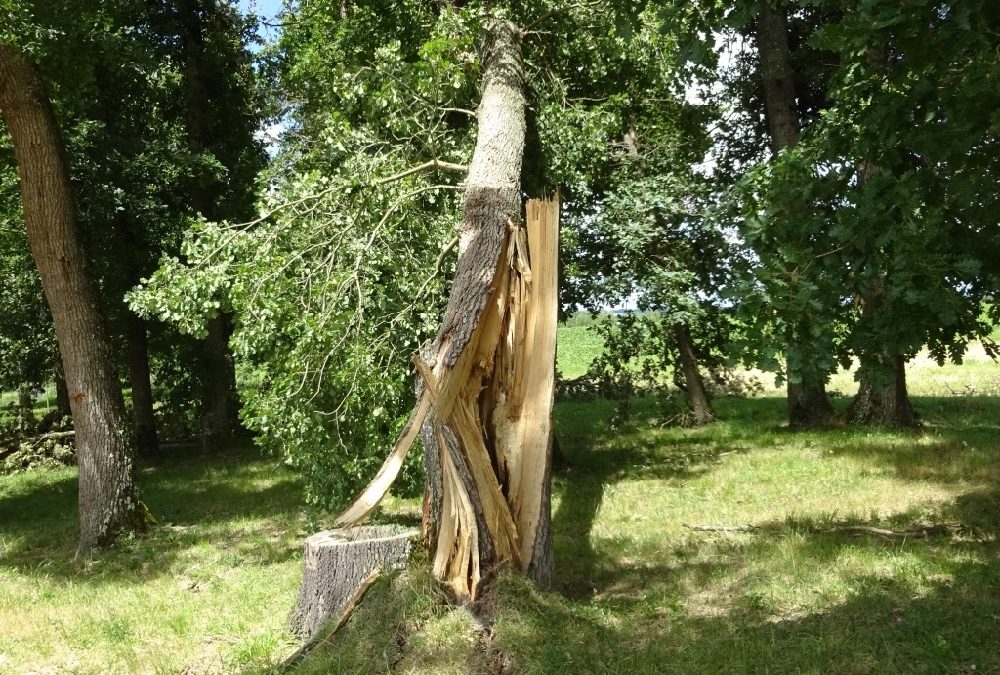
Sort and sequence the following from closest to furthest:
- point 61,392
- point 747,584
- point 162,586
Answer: point 747,584 < point 162,586 < point 61,392

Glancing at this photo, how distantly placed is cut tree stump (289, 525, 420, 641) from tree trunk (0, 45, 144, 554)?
5079 millimetres

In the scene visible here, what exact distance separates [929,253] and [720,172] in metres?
12.3

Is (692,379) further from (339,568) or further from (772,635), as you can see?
(339,568)

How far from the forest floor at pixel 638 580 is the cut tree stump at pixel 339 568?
0.92 feet

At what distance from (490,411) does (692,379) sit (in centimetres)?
1164

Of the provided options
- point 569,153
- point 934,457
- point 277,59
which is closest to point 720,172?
point 569,153

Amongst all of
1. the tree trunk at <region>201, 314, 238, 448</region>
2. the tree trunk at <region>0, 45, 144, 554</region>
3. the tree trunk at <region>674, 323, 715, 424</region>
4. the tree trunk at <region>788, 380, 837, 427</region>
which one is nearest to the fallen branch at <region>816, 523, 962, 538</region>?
the tree trunk at <region>788, 380, 837, 427</region>

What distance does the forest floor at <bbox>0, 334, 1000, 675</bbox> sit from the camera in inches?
227

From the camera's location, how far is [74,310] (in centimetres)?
1035

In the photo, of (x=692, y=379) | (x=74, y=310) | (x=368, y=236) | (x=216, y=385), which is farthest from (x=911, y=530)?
(x=216, y=385)

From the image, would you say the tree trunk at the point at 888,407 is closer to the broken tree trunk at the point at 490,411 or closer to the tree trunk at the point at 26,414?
the broken tree trunk at the point at 490,411

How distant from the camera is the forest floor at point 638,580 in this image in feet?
18.9

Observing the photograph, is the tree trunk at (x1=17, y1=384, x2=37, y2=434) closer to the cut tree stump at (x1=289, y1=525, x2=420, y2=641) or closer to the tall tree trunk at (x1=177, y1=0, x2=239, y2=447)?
the tall tree trunk at (x1=177, y1=0, x2=239, y2=447)

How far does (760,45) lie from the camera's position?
1644cm
